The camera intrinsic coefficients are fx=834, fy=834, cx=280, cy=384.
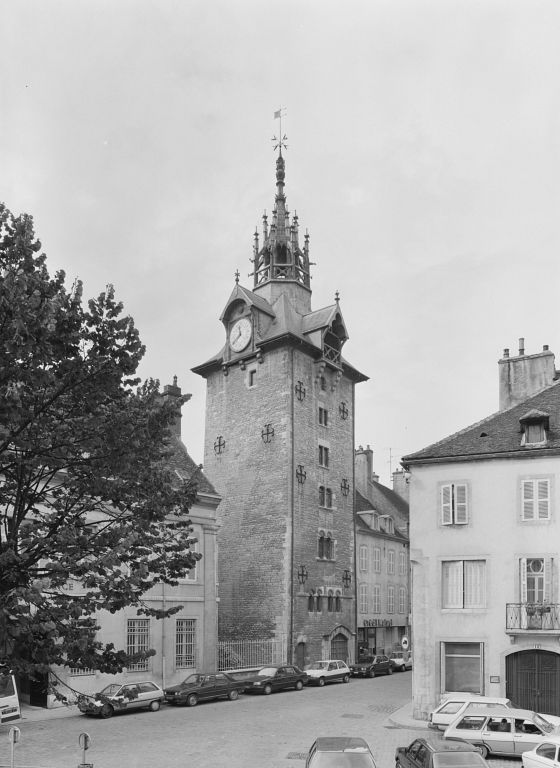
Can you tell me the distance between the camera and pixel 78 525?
11711 millimetres

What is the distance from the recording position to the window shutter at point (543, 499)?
80.7 feet

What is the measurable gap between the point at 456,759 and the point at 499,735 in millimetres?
5623

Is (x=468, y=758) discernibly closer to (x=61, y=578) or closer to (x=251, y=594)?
(x=61, y=578)

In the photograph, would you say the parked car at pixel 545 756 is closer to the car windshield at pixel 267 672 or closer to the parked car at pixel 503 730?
the parked car at pixel 503 730

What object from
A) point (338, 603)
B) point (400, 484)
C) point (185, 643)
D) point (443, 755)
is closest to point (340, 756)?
point (443, 755)

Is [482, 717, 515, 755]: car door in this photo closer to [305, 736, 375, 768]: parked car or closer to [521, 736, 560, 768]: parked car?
[521, 736, 560, 768]: parked car

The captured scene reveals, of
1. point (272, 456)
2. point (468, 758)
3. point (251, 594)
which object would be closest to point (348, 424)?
point (272, 456)

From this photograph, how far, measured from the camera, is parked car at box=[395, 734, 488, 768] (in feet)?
44.4

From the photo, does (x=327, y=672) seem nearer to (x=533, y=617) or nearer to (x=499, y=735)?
(x=533, y=617)

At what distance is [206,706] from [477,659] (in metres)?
9.66

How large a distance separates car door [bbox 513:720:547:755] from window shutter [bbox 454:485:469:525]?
7.62 m

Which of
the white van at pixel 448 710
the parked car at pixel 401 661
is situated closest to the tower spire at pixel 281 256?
the parked car at pixel 401 661

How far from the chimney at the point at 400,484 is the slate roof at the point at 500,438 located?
127 feet

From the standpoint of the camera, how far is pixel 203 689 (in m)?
29.1
